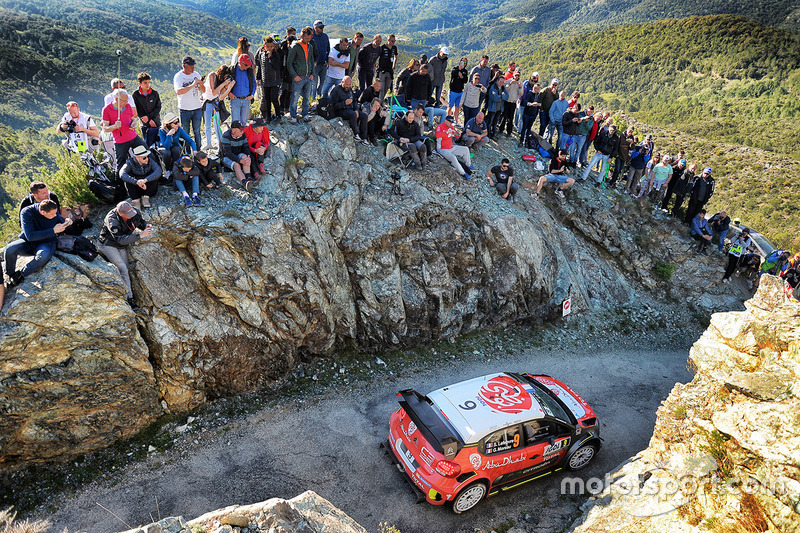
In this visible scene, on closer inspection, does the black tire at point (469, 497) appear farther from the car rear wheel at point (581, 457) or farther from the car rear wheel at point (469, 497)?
the car rear wheel at point (581, 457)

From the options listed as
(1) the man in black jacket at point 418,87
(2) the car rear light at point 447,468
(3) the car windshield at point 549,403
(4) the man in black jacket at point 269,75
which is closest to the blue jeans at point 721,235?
(3) the car windshield at point 549,403

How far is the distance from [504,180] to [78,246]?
12.2 metres

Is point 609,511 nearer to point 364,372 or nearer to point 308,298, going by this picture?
point 364,372

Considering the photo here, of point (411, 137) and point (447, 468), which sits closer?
point (447, 468)

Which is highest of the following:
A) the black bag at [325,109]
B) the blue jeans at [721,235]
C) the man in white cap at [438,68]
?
the man in white cap at [438,68]

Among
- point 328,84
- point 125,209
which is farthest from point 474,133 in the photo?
point 125,209

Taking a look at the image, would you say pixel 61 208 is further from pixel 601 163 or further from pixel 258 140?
pixel 601 163

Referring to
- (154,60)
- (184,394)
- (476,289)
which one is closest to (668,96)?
(476,289)

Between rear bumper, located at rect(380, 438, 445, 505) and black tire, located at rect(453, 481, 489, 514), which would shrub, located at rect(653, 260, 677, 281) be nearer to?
black tire, located at rect(453, 481, 489, 514)

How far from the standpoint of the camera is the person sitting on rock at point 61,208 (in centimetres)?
820

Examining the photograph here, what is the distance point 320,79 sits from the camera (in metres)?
14.5

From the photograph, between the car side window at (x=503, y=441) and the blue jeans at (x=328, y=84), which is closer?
the car side window at (x=503, y=441)

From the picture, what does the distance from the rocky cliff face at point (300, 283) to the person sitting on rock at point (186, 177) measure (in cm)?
29

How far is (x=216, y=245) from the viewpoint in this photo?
409 inches
